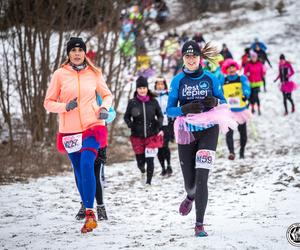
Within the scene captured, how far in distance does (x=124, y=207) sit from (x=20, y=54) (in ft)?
27.0

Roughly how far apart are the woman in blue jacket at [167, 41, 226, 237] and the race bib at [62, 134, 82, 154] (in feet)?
3.53

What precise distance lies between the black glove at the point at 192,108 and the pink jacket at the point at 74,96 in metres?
0.95

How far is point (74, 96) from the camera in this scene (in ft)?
18.4

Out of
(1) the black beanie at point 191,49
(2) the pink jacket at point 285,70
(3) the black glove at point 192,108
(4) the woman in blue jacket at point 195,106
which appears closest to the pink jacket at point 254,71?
(2) the pink jacket at point 285,70

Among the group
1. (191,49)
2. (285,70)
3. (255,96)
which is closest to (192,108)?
(191,49)

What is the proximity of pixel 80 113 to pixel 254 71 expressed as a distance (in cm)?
1378

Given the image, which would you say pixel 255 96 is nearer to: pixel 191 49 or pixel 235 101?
pixel 235 101

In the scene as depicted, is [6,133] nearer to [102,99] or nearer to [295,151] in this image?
[295,151]

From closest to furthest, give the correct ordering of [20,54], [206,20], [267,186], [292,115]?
[267,186] < [20,54] < [292,115] < [206,20]

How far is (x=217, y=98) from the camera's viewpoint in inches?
217

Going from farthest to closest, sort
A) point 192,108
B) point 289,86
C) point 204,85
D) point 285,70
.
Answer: point 285,70 < point 289,86 < point 204,85 < point 192,108

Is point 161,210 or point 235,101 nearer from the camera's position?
point 161,210

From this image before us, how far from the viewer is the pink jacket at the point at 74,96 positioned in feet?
18.3

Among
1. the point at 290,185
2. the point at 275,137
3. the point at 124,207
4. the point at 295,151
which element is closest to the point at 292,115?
the point at 275,137
